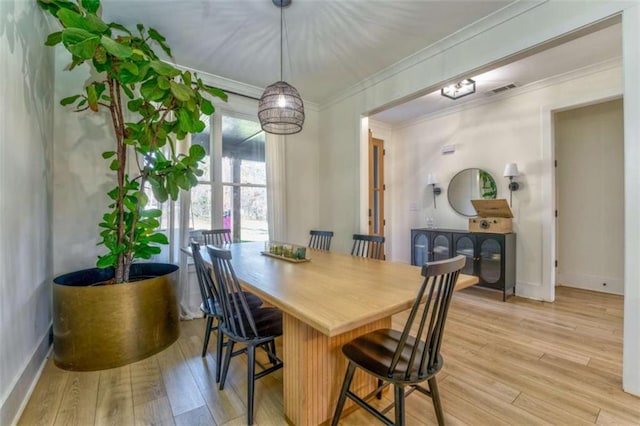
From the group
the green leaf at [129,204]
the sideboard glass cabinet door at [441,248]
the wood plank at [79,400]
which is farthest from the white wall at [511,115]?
the wood plank at [79,400]

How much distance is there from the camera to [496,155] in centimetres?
411

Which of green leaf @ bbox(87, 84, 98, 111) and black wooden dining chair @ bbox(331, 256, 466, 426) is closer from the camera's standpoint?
black wooden dining chair @ bbox(331, 256, 466, 426)

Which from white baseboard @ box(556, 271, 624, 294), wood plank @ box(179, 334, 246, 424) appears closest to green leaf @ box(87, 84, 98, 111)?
wood plank @ box(179, 334, 246, 424)

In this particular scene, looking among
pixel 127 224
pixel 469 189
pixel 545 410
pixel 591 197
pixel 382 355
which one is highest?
pixel 469 189

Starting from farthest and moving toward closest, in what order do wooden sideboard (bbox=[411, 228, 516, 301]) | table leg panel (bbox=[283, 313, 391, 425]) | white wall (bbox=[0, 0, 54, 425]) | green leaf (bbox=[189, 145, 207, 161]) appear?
1. wooden sideboard (bbox=[411, 228, 516, 301])
2. green leaf (bbox=[189, 145, 207, 161])
3. white wall (bbox=[0, 0, 54, 425])
4. table leg panel (bbox=[283, 313, 391, 425])

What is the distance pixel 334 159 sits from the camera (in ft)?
13.6

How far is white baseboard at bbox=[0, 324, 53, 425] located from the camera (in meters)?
1.50

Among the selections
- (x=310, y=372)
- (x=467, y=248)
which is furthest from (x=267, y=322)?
(x=467, y=248)

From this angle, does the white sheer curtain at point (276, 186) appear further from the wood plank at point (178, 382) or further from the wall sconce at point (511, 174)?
the wall sconce at point (511, 174)

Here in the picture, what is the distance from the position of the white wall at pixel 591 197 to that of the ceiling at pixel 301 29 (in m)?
2.87

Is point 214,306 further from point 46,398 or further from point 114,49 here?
point 114,49

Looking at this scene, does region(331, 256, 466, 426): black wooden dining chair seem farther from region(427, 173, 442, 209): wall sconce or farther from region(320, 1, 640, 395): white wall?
region(427, 173, 442, 209): wall sconce

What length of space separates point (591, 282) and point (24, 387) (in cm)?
606

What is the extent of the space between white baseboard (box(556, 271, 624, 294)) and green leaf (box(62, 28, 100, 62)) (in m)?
5.91
